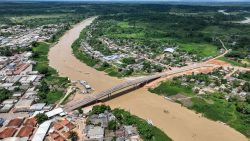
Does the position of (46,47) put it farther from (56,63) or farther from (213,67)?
(213,67)

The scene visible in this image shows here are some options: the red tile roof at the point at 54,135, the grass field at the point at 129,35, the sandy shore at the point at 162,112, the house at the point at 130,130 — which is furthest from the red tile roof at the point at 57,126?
the grass field at the point at 129,35

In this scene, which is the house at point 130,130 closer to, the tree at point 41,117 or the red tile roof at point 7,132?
the tree at point 41,117

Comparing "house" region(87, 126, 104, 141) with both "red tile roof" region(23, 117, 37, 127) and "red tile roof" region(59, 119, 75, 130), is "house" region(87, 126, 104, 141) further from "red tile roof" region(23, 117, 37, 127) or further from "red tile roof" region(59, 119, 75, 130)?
"red tile roof" region(23, 117, 37, 127)

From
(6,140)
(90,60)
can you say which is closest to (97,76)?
(90,60)

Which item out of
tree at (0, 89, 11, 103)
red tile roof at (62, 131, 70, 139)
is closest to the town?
red tile roof at (62, 131, 70, 139)

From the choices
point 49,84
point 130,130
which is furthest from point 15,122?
point 49,84
